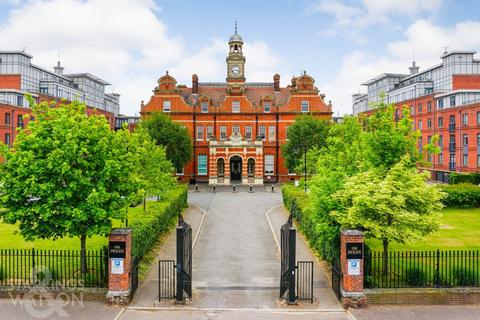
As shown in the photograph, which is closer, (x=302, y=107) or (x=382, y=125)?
(x=382, y=125)

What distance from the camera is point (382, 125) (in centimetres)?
1981

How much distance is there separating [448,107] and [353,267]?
52865 mm

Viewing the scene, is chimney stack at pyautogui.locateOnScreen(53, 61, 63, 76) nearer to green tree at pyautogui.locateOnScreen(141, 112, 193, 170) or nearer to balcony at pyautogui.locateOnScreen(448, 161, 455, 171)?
green tree at pyautogui.locateOnScreen(141, 112, 193, 170)

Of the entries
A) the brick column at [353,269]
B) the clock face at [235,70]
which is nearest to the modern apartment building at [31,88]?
the clock face at [235,70]

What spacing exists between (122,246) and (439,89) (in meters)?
67.4

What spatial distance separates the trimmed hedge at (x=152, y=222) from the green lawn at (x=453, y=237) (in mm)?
10653

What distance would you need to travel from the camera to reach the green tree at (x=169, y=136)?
50200 mm

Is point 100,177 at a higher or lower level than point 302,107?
lower

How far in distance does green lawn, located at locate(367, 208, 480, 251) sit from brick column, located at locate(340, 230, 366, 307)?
4.00m

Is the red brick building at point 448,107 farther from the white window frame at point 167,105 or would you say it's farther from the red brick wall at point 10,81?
the red brick wall at point 10,81

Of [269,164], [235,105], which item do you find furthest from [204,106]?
[269,164]

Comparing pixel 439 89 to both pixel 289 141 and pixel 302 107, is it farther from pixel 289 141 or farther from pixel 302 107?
pixel 289 141

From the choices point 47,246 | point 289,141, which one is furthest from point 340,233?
point 289,141

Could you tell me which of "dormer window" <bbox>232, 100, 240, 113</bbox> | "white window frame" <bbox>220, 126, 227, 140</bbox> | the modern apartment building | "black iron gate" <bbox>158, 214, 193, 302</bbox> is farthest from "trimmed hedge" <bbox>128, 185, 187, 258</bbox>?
"dormer window" <bbox>232, 100, 240, 113</bbox>
